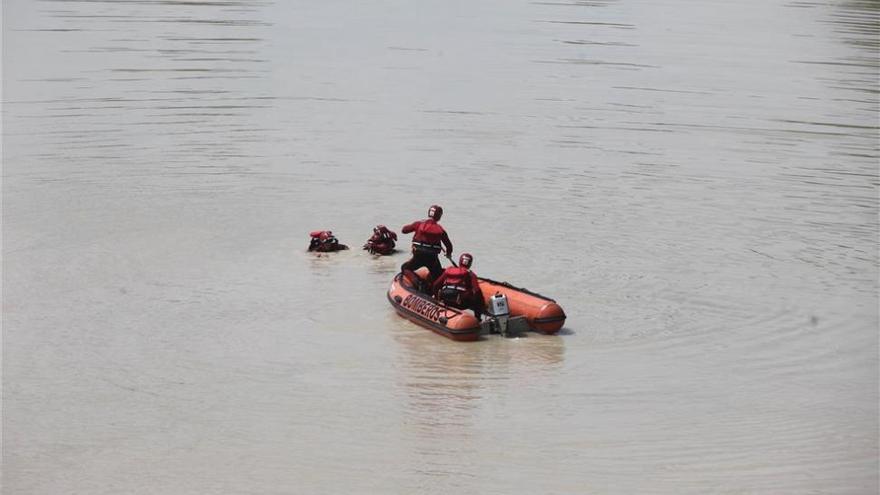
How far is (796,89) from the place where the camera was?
1574 inches

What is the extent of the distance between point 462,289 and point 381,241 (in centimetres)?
456

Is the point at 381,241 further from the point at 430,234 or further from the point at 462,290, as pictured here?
the point at 462,290

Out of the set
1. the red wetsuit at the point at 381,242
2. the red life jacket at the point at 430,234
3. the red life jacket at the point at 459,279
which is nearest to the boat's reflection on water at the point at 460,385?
the red life jacket at the point at 459,279

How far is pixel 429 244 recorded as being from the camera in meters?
20.4

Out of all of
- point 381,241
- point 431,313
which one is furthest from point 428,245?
point 381,241

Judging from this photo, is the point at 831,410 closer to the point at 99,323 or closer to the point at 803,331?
the point at 803,331

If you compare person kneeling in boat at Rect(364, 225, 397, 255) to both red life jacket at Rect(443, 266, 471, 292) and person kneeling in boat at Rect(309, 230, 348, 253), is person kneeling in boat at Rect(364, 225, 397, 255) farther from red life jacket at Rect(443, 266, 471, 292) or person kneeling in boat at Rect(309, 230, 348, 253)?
red life jacket at Rect(443, 266, 471, 292)

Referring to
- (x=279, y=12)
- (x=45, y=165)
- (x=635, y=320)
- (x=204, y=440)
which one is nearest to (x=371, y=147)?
(x=45, y=165)

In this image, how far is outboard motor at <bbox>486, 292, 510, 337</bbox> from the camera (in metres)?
18.6

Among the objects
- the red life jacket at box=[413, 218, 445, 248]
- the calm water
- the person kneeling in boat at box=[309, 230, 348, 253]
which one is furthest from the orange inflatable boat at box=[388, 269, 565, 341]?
the person kneeling in boat at box=[309, 230, 348, 253]

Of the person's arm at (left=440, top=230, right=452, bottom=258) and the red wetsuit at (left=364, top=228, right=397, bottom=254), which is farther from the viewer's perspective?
the red wetsuit at (left=364, top=228, right=397, bottom=254)

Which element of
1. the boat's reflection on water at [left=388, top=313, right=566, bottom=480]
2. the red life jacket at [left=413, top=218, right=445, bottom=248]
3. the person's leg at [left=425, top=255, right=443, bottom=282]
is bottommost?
the boat's reflection on water at [left=388, top=313, right=566, bottom=480]

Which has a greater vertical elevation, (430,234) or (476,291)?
(430,234)

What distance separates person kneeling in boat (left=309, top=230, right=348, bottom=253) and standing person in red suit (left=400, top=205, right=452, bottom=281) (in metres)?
2.97
